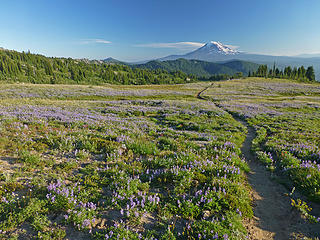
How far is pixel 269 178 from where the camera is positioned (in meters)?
7.42

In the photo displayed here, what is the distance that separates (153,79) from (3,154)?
7687 inches

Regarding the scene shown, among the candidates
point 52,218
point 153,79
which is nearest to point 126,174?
point 52,218

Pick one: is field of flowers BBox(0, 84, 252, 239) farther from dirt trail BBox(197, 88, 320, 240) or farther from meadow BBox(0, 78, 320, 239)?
dirt trail BBox(197, 88, 320, 240)

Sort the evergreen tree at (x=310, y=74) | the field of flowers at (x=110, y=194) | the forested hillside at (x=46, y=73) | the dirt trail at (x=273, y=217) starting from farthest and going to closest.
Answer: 1. the forested hillside at (x=46, y=73)
2. the evergreen tree at (x=310, y=74)
3. the dirt trail at (x=273, y=217)
4. the field of flowers at (x=110, y=194)

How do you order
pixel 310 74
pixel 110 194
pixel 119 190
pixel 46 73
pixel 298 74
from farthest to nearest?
pixel 46 73 < pixel 298 74 < pixel 310 74 < pixel 110 194 < pixel 119 190

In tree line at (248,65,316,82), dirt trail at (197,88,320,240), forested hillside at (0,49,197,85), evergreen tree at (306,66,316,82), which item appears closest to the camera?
dirt trail at (197,88,320,240)

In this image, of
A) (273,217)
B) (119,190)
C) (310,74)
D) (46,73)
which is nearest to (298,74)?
(310,74)

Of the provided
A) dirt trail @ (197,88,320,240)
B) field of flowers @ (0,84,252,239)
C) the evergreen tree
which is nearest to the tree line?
the evergreen tree

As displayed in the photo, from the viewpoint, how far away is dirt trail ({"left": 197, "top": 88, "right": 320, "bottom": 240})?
4387 mm

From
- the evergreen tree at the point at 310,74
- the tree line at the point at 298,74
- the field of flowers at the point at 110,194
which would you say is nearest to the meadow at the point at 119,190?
the field of flowers at the point at 110,194

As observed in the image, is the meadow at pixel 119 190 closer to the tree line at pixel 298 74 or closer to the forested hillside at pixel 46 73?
the forested hillside at pixel 46 73

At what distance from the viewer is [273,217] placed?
5051mm

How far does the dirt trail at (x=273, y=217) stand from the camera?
173 inches

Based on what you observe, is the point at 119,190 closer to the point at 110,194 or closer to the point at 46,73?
the point at 110,194
